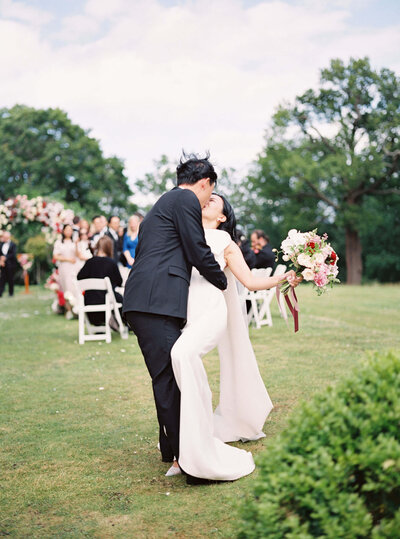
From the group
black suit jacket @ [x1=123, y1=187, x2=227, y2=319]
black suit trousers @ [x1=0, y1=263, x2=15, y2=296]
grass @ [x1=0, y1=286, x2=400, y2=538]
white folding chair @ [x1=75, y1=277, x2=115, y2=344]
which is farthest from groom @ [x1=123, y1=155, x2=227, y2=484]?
black suit trousers @ [x1=0, y1=263, x2=15, y2=296]

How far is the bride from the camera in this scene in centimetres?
428

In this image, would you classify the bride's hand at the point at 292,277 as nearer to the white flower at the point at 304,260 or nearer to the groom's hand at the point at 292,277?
the groom's hand at the point at 292,277

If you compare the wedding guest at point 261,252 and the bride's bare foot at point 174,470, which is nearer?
the bride's bare foot at point 174,470

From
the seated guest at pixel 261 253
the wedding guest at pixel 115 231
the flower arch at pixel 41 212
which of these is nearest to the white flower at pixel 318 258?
the seated guest at pixel 261 253

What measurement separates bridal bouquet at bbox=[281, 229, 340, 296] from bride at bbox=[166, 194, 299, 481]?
0.22 metres

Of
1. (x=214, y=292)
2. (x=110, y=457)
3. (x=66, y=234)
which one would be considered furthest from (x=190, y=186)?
(x=66, y=234)

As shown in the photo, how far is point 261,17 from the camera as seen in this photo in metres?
22.4

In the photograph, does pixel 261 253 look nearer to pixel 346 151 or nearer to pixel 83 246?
A: pixel 83 246

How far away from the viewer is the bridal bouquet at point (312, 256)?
16.0ft

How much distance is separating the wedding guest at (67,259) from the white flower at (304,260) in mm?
11698

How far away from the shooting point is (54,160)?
48250mm

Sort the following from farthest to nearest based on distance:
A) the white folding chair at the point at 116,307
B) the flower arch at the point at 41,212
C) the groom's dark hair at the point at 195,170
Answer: the flower arch at the point at 41,212, the white folding chair at the point at 116,307, the groom's dark hair at the point at 195,170

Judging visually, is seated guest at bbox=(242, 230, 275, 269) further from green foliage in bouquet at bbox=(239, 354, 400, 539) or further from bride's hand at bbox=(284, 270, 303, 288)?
green foliage in bouquet at bbox=(239, 354, 400, 539)

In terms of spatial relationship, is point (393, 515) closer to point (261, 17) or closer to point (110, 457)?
point (110, 457)
